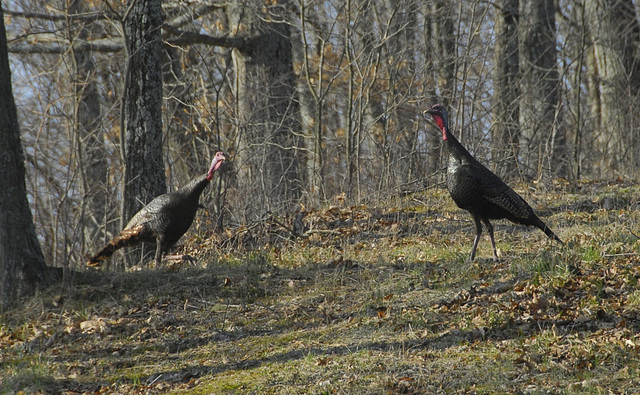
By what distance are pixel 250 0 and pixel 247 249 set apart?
20.4 ft

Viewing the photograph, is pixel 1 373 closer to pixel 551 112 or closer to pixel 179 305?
pixel 179 305

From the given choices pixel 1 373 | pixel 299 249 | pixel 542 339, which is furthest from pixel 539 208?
pixel 1 373

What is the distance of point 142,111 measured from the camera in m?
9.44

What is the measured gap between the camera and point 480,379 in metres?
4.60

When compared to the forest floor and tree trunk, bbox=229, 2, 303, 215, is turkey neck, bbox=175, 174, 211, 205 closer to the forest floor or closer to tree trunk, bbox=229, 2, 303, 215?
the forest floor

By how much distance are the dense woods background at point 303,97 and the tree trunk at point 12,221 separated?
1702 millimetres

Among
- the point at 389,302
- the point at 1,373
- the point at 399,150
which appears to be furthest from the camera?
the point at 399,150

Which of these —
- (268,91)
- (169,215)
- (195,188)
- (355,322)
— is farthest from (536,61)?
(355,322)

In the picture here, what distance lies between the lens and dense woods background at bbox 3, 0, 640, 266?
10227 millimetres

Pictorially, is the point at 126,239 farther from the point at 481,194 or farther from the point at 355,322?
the point at 481,194

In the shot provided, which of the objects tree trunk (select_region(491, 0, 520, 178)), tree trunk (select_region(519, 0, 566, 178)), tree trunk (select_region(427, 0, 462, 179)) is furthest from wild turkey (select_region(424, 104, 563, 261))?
tree trunk (select_region(519, 0, 566, 178))

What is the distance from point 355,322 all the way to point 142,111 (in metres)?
5.09

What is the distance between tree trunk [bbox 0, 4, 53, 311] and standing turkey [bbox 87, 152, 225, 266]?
135cm

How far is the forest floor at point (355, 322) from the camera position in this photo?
479 cm
